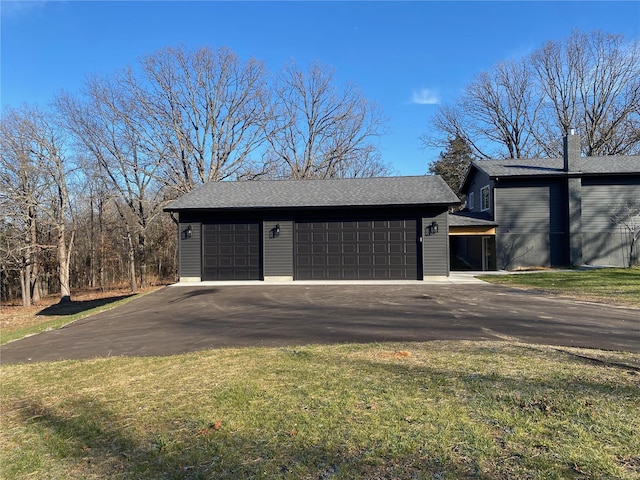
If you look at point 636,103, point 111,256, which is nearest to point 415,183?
point 111,256

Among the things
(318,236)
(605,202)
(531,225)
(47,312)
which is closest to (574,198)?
(605,202)

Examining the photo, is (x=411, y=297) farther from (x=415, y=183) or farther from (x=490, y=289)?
(x=415, y=183)

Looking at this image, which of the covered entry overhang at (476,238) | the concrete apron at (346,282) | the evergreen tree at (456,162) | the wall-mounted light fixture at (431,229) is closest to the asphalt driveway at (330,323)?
the concrete apron at (346,282)

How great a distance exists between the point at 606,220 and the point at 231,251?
17.4 m

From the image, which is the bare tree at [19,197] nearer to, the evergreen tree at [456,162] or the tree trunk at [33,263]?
the tree trunk at [33,263]

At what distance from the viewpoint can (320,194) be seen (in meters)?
16.4

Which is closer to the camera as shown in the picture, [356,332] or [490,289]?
[356,332]

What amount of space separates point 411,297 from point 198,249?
357 inches

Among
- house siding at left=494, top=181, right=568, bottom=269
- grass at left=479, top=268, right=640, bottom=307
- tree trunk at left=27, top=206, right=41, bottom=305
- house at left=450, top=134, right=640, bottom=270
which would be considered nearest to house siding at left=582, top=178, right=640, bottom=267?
house at left=450, top=134, right=640, bottom=270

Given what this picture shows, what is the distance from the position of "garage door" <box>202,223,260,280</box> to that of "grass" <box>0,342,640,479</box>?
36.1 ft

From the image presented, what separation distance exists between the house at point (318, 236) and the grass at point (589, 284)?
284cm

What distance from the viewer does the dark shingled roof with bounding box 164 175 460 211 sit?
15.0 m

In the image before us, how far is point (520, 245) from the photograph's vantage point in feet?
61.6

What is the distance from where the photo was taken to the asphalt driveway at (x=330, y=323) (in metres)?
5.84
